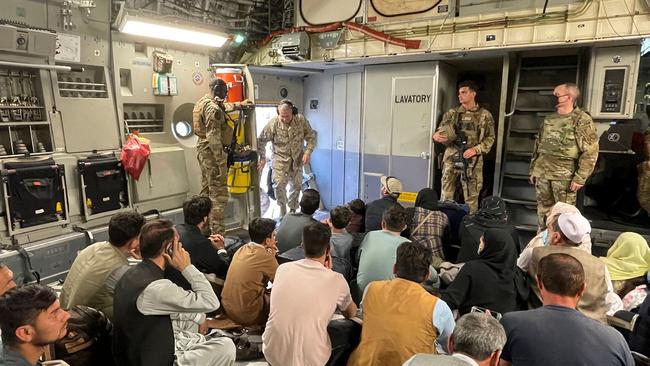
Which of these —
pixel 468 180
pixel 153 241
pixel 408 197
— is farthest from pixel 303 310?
pixel 408 197

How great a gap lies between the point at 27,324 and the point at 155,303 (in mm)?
500

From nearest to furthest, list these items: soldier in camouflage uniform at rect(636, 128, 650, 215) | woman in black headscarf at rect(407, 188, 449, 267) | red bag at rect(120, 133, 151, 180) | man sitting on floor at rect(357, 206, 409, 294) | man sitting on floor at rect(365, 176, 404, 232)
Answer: man sitting on floor at rect(357, 206, 409, 294)
woman in black headscarf at rect(407, 188, 449, 267)
man sitting on floor at rect(365, 176, 404, 232)
soldier in camouflage uniform at rect(636, 128, 650, 215)
red bag at rect(120, 133, 151, 180)

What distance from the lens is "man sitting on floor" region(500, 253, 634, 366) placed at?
64.9 inches

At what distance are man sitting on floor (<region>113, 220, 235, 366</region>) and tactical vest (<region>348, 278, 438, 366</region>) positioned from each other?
0.87 metres

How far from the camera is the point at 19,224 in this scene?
13.5 ft

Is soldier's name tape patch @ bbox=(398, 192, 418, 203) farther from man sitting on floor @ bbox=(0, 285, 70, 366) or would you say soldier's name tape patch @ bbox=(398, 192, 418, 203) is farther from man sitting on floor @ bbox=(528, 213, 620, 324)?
man sitting on floor @ bbox=(0, 285, 70, 366)

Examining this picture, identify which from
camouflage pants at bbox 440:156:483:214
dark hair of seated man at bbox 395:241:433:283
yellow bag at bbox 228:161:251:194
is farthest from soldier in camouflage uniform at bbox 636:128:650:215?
yellow bag at bbox 228:161:251:194

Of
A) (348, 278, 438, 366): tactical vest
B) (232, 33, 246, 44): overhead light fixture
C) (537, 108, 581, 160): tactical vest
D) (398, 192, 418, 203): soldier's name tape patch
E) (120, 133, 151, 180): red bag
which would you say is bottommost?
(398, 192, 418, 203): soldier's name tape patch

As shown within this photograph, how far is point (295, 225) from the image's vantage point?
373cm

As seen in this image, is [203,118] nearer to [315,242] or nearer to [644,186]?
[315,242]

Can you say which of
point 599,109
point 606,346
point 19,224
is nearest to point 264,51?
point 19,224

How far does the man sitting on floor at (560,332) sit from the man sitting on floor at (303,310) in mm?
887

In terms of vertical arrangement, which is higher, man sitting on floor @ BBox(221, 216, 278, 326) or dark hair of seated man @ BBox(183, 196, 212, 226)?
dark hair of seated man @ BBox(183, 196, 212, 226)

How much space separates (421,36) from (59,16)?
4369mm
